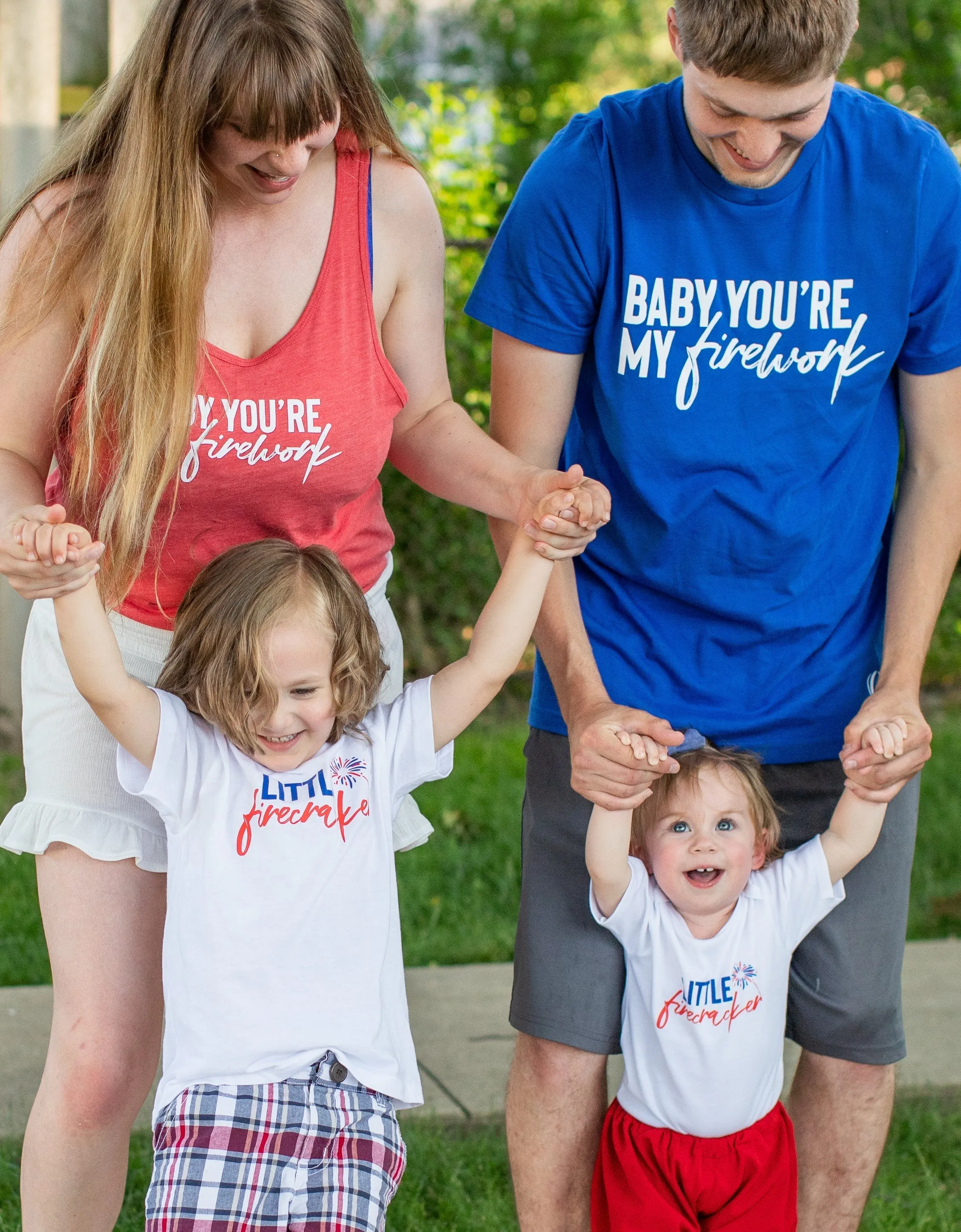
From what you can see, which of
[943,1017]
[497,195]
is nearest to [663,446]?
[943,1017]

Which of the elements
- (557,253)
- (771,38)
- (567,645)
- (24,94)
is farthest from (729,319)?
(24,94)

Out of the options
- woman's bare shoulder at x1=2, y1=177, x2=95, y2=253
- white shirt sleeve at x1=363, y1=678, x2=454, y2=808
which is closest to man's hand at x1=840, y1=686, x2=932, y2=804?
white shirt sleeve at x1=363, y1=678, x2=454, y2=808

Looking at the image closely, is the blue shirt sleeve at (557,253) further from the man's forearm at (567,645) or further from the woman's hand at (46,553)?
the woman's hand at (46,553)

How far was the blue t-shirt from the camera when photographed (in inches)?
91.0

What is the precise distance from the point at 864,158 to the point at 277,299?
3.11 feet

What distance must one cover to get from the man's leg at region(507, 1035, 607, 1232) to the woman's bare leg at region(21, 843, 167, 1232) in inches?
25.6

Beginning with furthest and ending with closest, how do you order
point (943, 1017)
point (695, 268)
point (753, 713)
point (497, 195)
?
point (497, 195)
point (943, 1017)
point (753, 713)
point (695, 268)

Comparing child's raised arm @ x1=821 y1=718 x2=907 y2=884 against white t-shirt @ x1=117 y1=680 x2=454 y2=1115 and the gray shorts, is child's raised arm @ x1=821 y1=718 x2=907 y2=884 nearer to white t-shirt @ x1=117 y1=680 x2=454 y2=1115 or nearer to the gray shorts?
the gray shorts

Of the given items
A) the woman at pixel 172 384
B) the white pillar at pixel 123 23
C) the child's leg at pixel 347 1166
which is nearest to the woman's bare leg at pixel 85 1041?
the woman at pixel 172 384

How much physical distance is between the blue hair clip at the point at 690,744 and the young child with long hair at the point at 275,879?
34 cm

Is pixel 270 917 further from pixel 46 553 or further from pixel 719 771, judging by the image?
pixel 719 771

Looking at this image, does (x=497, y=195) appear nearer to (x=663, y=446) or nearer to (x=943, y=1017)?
(x=943, y=1017)

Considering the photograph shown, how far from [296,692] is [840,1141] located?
1.22 metres

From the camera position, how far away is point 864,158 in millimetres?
2332
